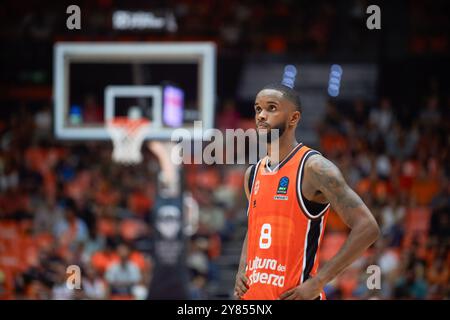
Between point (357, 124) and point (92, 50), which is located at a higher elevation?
point (92, 50)

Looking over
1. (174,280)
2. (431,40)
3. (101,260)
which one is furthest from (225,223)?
(431,40)

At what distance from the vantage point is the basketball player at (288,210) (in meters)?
4.05

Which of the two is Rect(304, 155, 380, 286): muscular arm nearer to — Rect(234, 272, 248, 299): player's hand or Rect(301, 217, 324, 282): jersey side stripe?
Rect(301, 217, 324, 282): jersey side stripe

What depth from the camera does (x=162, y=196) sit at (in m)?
11.4

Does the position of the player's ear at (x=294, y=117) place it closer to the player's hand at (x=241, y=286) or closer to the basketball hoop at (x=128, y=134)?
the player's hand at (x=241, y=286)

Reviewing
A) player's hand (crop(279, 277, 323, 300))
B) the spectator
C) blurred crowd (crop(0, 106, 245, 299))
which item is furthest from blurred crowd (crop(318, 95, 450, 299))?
player's hand (crop(279, 277, 323, 300))

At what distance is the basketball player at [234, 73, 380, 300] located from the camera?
13.3 ft

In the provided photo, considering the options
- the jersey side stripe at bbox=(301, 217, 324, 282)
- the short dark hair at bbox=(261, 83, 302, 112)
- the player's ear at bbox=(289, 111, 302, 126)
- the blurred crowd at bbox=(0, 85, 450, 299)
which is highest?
the short dark hair at bbox=(261, 83, 302, 112)

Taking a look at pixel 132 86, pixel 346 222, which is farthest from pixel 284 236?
pixel 132 86

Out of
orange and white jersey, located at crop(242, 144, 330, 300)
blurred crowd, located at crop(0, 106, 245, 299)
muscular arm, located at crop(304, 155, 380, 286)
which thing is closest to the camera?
Result: muscular arm, located at crop(304, 155, 380, 286)

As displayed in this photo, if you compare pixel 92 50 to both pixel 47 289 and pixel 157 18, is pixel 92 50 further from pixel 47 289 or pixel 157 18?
pixel 47 289

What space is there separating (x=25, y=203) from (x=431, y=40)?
27.7 ft

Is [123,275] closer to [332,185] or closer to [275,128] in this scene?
[275,128]
